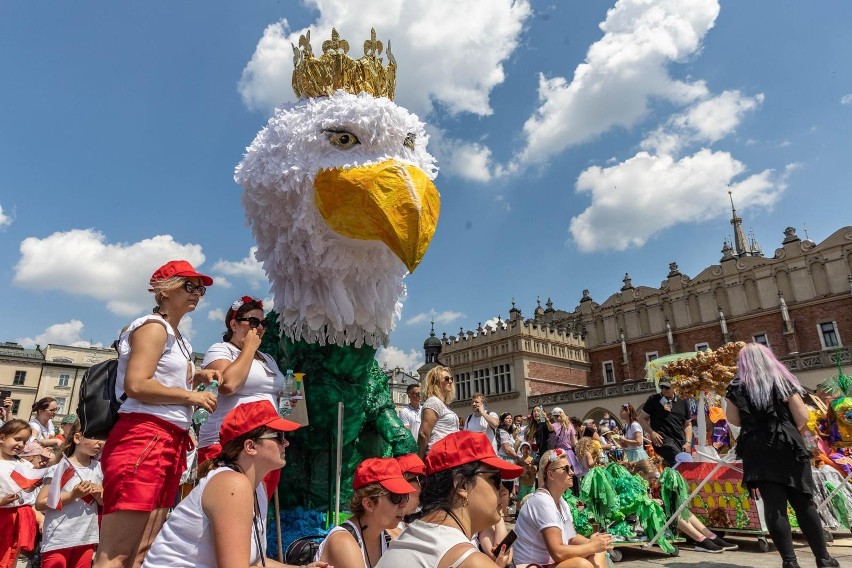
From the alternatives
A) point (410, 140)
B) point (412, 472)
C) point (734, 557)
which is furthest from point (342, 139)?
point (734, 557)

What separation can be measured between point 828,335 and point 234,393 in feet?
93.2

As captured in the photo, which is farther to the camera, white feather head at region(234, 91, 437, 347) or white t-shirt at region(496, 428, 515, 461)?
white t-shirt at region(496, 428, 515, 461)

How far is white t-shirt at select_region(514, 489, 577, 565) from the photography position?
301cm

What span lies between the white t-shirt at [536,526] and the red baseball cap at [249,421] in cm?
181

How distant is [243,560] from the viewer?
5.15 ft

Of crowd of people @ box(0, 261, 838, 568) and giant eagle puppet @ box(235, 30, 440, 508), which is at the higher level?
giant eagle puppet @ box(235, 30, 440, 508)

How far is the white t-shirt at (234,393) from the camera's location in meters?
2.54

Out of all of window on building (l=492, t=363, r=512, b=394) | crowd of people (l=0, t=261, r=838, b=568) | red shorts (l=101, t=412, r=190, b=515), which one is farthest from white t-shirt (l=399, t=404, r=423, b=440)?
window on building (l=492, t=363, r=512, b=394)

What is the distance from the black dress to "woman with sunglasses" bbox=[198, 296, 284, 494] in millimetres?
3237

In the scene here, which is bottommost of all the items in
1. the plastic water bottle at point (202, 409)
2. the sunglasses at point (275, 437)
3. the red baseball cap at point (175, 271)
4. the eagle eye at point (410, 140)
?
the sunglasses at point (275, 437)

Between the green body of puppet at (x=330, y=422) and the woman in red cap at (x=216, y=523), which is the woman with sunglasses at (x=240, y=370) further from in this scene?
the woman in red cap at (x=216, y=523)

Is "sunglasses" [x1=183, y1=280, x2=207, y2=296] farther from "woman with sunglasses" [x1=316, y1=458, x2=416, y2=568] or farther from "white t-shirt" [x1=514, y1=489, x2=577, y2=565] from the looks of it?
"white t-shirt" [x1=514, y1=489, x2=577, y2=565]

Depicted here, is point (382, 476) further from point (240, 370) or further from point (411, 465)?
point (240, 370)

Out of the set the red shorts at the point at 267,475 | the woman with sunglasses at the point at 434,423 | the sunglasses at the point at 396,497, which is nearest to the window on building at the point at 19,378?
the woman with sunglasses at the point at 434,423
